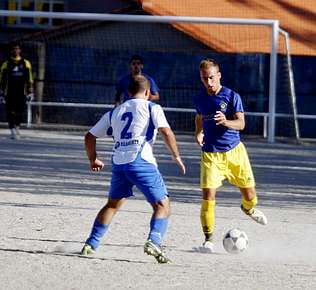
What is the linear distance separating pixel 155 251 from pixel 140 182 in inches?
23.8

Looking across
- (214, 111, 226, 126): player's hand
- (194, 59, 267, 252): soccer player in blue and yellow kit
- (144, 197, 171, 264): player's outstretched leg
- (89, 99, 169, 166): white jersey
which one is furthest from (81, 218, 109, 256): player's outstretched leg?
(214, 111, 226, 126): player's hand

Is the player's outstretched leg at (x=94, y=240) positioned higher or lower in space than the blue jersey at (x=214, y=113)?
lower

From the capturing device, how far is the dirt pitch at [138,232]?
916 centimetres

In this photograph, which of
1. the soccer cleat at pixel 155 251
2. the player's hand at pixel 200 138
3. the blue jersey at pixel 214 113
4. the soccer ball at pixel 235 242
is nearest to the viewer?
the soccer cleat at pixel 155 251

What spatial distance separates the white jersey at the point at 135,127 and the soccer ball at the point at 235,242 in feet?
3.46

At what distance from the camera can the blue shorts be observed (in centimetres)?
990

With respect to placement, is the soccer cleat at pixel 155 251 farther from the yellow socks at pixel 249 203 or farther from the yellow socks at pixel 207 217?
the yellow socks at pixel 249 203

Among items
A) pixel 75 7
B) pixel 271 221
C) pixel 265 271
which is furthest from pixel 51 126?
pixel 265 271

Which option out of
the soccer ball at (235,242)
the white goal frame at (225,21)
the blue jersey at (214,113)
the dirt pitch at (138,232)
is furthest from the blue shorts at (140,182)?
the white goal frame at (225,21)

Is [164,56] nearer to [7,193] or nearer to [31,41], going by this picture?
[31,41]

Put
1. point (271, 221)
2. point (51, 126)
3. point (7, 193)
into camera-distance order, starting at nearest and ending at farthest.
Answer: point (271, 221) < point (7, 193) < point (51, 126)

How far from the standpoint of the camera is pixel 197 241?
36.8ft

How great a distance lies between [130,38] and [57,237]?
17.0 meters

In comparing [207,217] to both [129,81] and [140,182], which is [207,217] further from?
[129,81]
